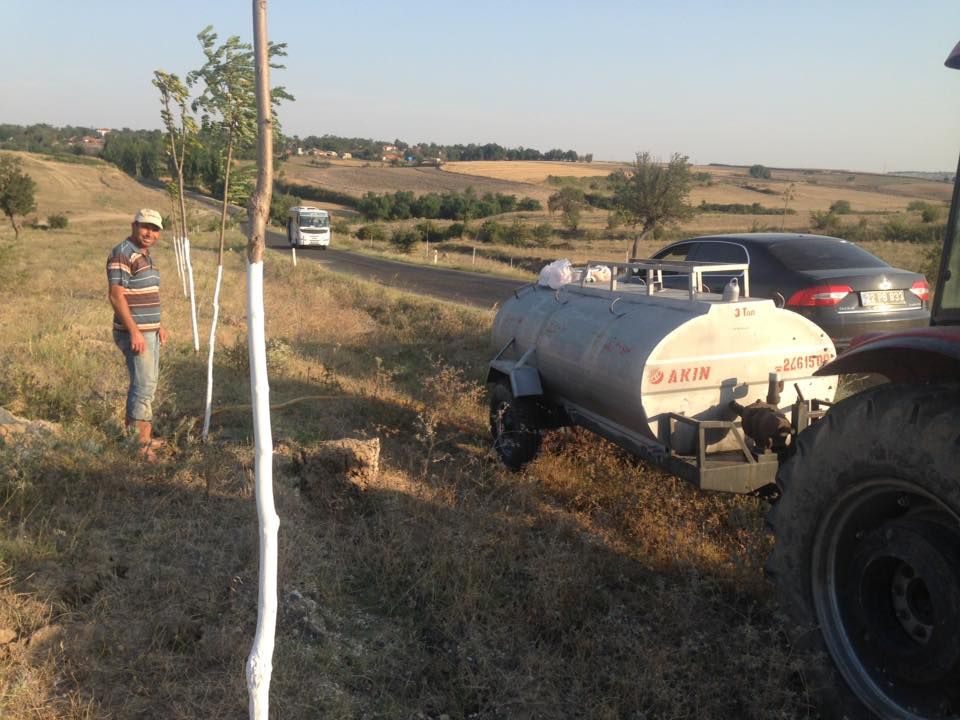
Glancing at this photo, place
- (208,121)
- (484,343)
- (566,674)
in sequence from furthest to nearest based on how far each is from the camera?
1. (484,343)
2. (208,121)
3. (566,674)

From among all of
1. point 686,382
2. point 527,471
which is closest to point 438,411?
point 527,471

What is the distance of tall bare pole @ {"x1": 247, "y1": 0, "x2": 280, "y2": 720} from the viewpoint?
2.04 metres

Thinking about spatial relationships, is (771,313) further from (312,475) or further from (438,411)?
(438,411)

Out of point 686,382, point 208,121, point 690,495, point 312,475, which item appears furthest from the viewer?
point 208,121

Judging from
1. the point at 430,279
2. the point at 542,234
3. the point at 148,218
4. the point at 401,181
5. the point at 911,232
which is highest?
the point at 401,181

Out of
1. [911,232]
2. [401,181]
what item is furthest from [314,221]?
[401,181]

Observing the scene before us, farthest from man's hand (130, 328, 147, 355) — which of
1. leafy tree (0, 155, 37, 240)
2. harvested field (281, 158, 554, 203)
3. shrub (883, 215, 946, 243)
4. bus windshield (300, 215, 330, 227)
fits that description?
harvested field (281, 158, 554, 203)

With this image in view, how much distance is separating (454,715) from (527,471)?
2.98 meters

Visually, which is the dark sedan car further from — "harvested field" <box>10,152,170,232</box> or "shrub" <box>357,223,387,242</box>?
"harvested field" <box>10,152,170,232</box>

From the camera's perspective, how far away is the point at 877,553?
9.18 ft

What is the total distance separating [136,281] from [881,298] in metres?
6.91

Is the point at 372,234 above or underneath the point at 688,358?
underneath

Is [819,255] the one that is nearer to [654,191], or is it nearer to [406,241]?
[654,191]

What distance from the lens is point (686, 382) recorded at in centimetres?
466
